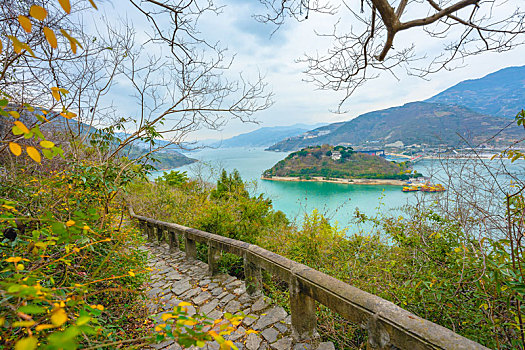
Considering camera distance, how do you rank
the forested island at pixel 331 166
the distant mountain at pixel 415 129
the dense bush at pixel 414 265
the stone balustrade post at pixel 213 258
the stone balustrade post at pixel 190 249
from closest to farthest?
the dense bush at pixel 414 265 < the distant mountain at pixel 415 129 < the stone balustrade post at pixel 213 258 < the stone balustrade post at pixel 190 249 < the forested island at pixel 331 166

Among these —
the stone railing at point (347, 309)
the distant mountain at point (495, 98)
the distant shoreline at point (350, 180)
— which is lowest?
the distant shoreline at point (350, 180)

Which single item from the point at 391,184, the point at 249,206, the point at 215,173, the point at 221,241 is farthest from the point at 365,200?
the point at 221,241

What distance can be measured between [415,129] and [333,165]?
34.9 meters

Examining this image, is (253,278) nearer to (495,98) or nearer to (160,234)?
(160,234)

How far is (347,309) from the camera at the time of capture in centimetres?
181

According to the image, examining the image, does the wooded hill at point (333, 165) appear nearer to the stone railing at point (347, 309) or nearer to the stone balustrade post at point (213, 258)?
the stone balustrade post at point (213, 258)

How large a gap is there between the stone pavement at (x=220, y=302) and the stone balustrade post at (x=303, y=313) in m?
0.09

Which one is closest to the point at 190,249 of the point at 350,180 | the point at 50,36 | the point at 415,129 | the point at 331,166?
the point at 50,36

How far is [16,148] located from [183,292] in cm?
349

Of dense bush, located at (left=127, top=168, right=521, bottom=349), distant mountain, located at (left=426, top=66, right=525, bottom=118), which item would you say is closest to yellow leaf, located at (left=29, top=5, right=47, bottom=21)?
dense bush, located at (left=127, top=168, right=521, bottom=349)

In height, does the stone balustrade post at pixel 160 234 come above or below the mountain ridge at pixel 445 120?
below

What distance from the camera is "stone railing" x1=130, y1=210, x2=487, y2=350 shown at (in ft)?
4.53

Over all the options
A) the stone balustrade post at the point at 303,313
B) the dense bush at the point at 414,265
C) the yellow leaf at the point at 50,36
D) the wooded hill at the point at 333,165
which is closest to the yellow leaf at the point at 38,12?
the yellow leaf at the point at 50,36

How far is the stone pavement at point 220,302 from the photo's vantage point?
2441 millimetres
